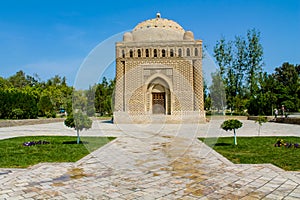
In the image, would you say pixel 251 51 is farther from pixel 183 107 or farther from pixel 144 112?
pixel 144 112

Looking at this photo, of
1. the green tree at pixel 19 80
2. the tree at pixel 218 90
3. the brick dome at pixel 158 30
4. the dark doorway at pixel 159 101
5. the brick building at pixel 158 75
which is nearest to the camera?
the tree at pixel 218 90

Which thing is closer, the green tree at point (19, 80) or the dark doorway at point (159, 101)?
the dark doorway at point (159, 101)

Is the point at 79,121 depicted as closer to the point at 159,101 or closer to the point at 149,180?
the point at 149,180

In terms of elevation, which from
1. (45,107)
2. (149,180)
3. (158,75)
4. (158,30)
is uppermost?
(158,30)

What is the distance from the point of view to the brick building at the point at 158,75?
74.6 feet

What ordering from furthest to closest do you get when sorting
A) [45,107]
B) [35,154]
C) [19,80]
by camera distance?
[19,80], [45,107], [35,154]

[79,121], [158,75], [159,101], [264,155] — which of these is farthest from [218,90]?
[159,101]

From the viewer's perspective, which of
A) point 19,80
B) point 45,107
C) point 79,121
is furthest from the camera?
point 19,80

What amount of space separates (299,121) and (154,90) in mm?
11993

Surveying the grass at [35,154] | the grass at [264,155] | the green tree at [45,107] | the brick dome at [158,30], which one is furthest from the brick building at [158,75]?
the grass at [264,155]

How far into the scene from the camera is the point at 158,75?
918 inches

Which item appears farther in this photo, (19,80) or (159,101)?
(19,80)

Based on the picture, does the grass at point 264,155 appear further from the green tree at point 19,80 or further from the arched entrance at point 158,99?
the green tree at point 19,80

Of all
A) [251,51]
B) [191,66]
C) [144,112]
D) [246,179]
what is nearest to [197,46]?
[191,66]
